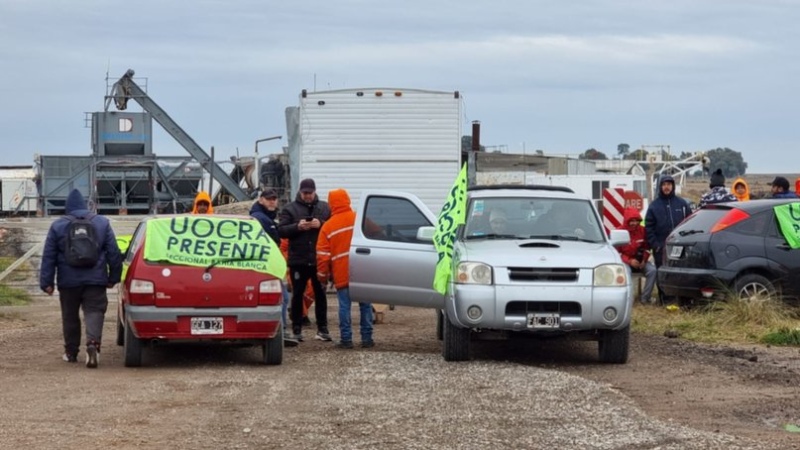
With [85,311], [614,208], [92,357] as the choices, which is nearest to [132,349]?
[92,357]

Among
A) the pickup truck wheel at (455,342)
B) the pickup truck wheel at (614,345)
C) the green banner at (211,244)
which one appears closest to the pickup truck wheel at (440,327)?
the pickup truck wheel at (455,342)

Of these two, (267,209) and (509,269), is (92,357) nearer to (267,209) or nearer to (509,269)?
(267,209)

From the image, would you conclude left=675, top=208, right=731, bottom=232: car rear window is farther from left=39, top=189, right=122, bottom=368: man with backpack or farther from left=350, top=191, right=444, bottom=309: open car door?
left=39, top=189, right=122, bottom=368: man with backpack

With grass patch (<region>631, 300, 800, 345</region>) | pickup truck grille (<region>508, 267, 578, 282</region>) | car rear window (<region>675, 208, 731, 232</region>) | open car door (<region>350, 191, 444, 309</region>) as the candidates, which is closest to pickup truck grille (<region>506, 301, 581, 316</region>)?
pickup truck grille (<region>508, 267, 578, 282</region>)

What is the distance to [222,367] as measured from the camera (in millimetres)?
13039

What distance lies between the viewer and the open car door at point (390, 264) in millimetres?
14195

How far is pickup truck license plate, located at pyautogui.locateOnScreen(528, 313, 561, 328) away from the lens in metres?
12.6

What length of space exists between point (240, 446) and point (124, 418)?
1481mm

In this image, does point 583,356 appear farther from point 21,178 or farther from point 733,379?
point 21,178

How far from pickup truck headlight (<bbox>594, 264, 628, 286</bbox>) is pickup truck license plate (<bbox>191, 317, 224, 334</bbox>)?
3.72 meters

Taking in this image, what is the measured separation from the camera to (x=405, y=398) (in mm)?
10688

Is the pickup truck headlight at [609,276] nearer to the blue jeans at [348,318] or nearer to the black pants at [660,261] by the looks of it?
the blue jeans at [348,318]

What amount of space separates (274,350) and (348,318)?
1.79 metres

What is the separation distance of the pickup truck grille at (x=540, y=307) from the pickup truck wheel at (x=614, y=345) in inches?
20.8
